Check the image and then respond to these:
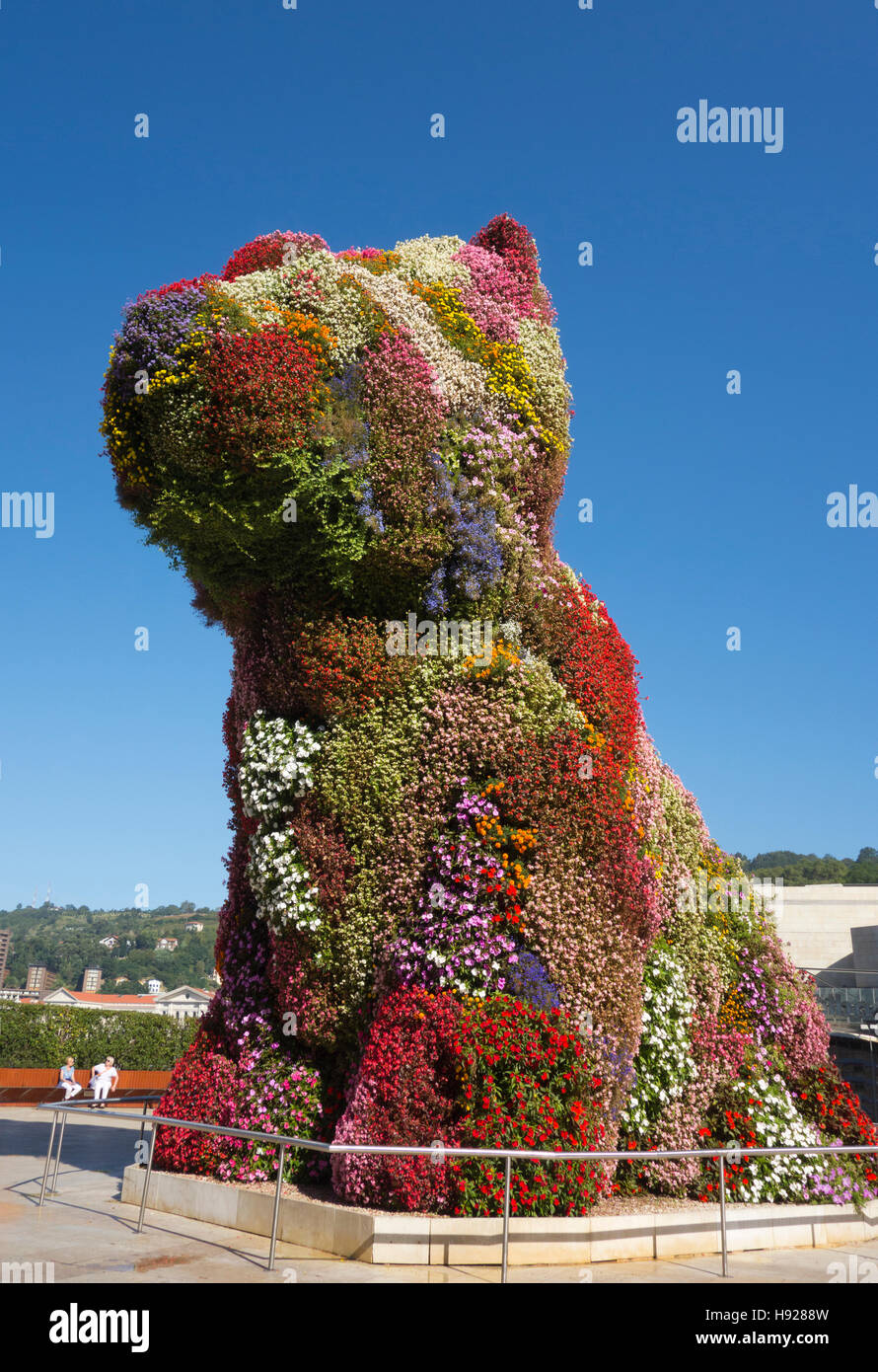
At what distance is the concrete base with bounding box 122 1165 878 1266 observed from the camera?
8.81 meters

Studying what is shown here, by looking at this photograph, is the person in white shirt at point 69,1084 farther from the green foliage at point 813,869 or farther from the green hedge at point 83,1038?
the green foliage at point 813,869

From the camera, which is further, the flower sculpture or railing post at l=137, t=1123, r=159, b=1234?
the flower sculpture

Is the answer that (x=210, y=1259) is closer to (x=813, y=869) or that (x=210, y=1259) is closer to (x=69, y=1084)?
(x=69, y=1084)

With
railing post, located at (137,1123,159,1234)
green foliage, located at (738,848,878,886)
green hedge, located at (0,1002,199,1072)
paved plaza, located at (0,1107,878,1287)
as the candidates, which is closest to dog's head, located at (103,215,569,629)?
railing post, located at (137,1123,159,1234)

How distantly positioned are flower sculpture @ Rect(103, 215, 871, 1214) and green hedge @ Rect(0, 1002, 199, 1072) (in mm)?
20371

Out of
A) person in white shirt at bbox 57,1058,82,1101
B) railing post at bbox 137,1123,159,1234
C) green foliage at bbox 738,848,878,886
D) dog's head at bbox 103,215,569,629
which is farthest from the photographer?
green foliage at bbox 738,848,878,886

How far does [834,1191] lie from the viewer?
40.0ft

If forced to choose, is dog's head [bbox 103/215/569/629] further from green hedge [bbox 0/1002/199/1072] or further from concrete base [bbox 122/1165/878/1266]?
green hedge [bbox 0/1002/199/1072]

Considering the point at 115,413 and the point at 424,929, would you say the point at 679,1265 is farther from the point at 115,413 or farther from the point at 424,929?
the point at 115,413

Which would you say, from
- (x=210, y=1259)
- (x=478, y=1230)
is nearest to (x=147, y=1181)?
(x=210, y=1259)

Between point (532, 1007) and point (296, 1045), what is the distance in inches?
133

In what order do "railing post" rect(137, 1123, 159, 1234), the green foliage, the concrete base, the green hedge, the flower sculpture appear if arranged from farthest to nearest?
the green foliage < the green hedge < the flower sculpture < "railing post" rect(137, 1123, 159, 1234) < the concrete base

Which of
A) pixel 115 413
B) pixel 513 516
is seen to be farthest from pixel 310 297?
pixel 513 516

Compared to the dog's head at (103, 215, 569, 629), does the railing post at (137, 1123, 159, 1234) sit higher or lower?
lower
